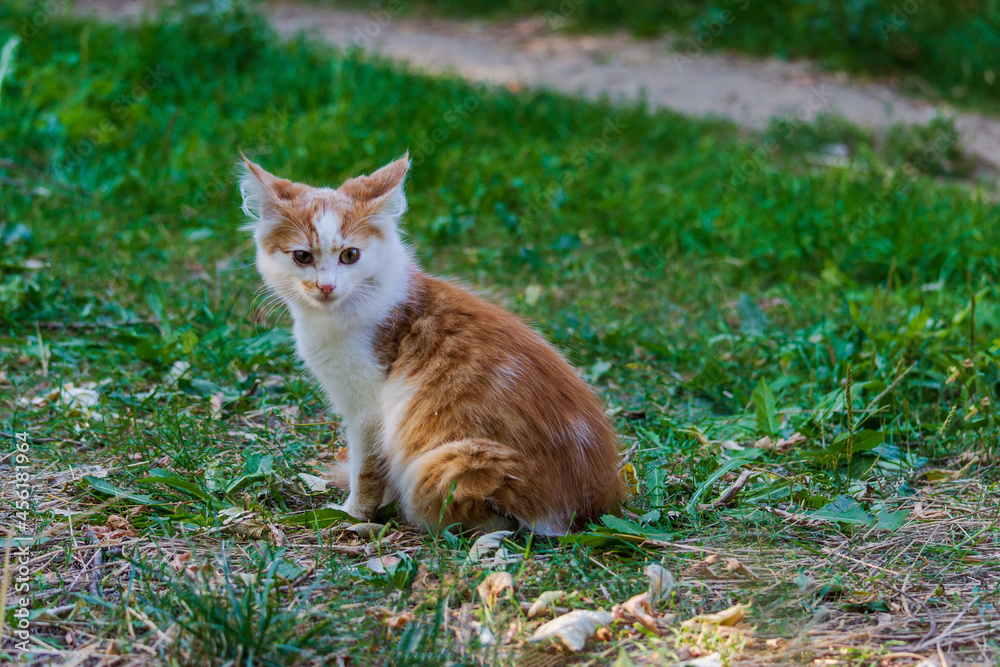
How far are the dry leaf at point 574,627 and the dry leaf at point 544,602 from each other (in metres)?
0.06

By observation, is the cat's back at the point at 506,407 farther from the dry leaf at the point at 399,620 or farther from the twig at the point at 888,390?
the twig at the point at 888,390

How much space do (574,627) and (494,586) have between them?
255mm

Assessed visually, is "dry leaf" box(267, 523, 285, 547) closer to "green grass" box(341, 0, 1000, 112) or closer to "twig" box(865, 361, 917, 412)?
"twig" box(865, 361, 917, 412)

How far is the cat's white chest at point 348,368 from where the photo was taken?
269cm

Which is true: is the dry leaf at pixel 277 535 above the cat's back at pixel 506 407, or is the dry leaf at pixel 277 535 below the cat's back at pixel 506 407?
below

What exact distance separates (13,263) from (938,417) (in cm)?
404

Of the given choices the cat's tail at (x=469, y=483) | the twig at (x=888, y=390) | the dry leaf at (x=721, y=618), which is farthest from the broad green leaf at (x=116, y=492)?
the twig at (x=888, y=390)

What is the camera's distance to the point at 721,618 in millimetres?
2143

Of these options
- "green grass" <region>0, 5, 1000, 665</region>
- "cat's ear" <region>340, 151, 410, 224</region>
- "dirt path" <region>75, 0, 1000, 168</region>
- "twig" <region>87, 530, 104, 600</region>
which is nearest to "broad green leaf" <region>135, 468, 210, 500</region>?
"green grass" <region>0, 5, 1000, 665</region>

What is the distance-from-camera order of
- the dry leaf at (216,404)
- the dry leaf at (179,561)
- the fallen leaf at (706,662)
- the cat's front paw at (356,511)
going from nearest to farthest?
the fallen leaf at (706,662) < the dry leaf at (179,561) < the cat's front paw at (356,511) < the dry leaf at (216,404)

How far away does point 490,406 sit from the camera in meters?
2.55

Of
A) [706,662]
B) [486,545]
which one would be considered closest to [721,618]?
[706,662]

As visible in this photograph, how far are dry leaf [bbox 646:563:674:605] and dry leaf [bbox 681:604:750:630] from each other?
114mm

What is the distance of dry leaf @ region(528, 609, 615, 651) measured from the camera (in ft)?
6.72
